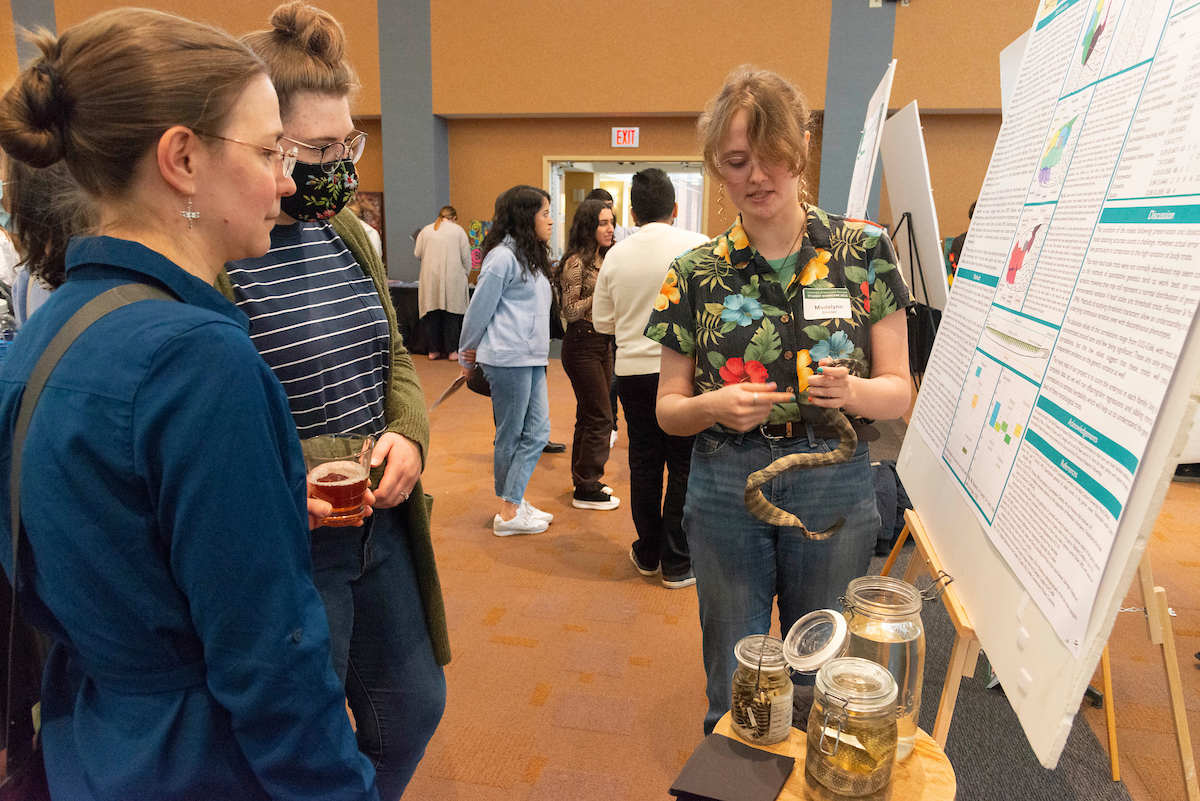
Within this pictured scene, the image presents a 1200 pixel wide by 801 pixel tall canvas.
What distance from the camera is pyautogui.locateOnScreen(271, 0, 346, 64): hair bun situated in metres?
1.07

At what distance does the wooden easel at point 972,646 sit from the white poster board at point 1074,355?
0.03 m

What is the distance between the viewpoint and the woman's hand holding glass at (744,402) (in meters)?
1.26

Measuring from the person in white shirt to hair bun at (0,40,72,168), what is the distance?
2030 mm

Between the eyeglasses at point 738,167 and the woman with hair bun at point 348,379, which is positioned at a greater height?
the eyeglasses at point 738,167

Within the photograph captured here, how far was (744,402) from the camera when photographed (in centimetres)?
126

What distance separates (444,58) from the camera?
786 centimetres

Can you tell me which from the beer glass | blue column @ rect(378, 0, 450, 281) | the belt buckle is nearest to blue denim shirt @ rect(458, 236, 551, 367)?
the belt buckle

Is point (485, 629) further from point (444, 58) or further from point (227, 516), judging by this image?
point (444, 58)

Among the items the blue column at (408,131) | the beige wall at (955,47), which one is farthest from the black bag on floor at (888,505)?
the blue column at (408,131)

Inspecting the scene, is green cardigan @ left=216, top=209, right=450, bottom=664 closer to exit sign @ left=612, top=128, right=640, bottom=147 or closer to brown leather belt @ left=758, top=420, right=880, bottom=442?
brown leather belt @ left=758, top=420, right=880, bottom=442

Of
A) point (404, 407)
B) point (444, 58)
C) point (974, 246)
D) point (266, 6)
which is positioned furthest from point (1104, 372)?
point (266, 6)

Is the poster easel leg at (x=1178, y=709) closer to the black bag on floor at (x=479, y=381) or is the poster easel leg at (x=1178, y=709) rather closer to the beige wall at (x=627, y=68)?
the black bag on floor at (x=479, y=381)

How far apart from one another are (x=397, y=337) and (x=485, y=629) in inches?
57.2

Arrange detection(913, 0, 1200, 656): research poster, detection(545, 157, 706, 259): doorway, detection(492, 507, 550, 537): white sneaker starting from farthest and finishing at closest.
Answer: detection(545, 157, 706, 259): doorway
detection(492, 507, 550, 537): white sneaker
detection(913, 0, 1200, 656): research poster
